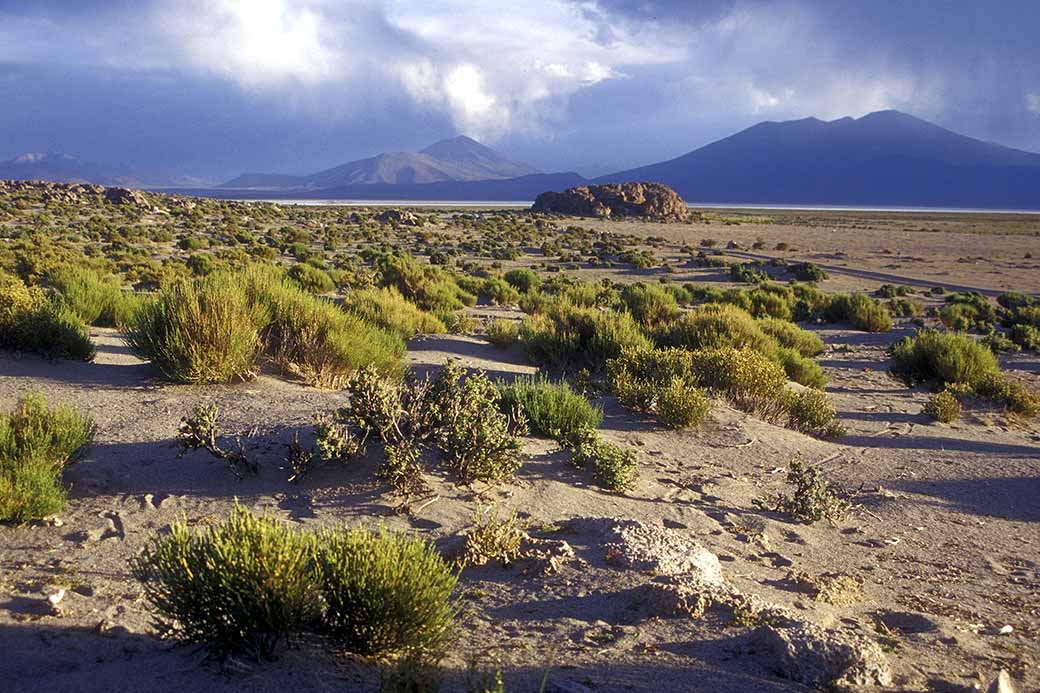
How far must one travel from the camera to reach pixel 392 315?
12.3 metres

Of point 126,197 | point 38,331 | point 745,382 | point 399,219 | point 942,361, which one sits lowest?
point 942,361

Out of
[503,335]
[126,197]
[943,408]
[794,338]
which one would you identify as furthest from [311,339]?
[126,197]

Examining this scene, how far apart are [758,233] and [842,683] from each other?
6003 centimetres

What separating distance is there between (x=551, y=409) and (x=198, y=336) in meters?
3.74

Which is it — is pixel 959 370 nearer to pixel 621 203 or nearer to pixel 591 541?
pixel 591 541

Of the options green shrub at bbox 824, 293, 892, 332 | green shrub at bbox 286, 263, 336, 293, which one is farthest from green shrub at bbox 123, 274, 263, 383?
green shrub at bbox 824, 293, 892, 332

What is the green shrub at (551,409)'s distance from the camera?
713cm

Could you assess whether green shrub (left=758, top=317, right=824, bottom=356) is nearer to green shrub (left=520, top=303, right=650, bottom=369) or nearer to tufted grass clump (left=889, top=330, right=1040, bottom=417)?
tufted grass clump (left=889, top=330, right=1040, bottom=417)

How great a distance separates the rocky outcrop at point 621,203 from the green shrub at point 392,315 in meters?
65.8

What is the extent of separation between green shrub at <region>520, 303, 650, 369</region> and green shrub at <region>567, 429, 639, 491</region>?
401 centimetres

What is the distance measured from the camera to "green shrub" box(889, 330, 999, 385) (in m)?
12.0

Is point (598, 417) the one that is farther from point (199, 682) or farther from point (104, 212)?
point (104, 212)

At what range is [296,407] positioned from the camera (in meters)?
7.12

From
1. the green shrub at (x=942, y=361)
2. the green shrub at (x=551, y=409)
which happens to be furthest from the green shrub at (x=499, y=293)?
the green shrub at (x=551, y=409)
